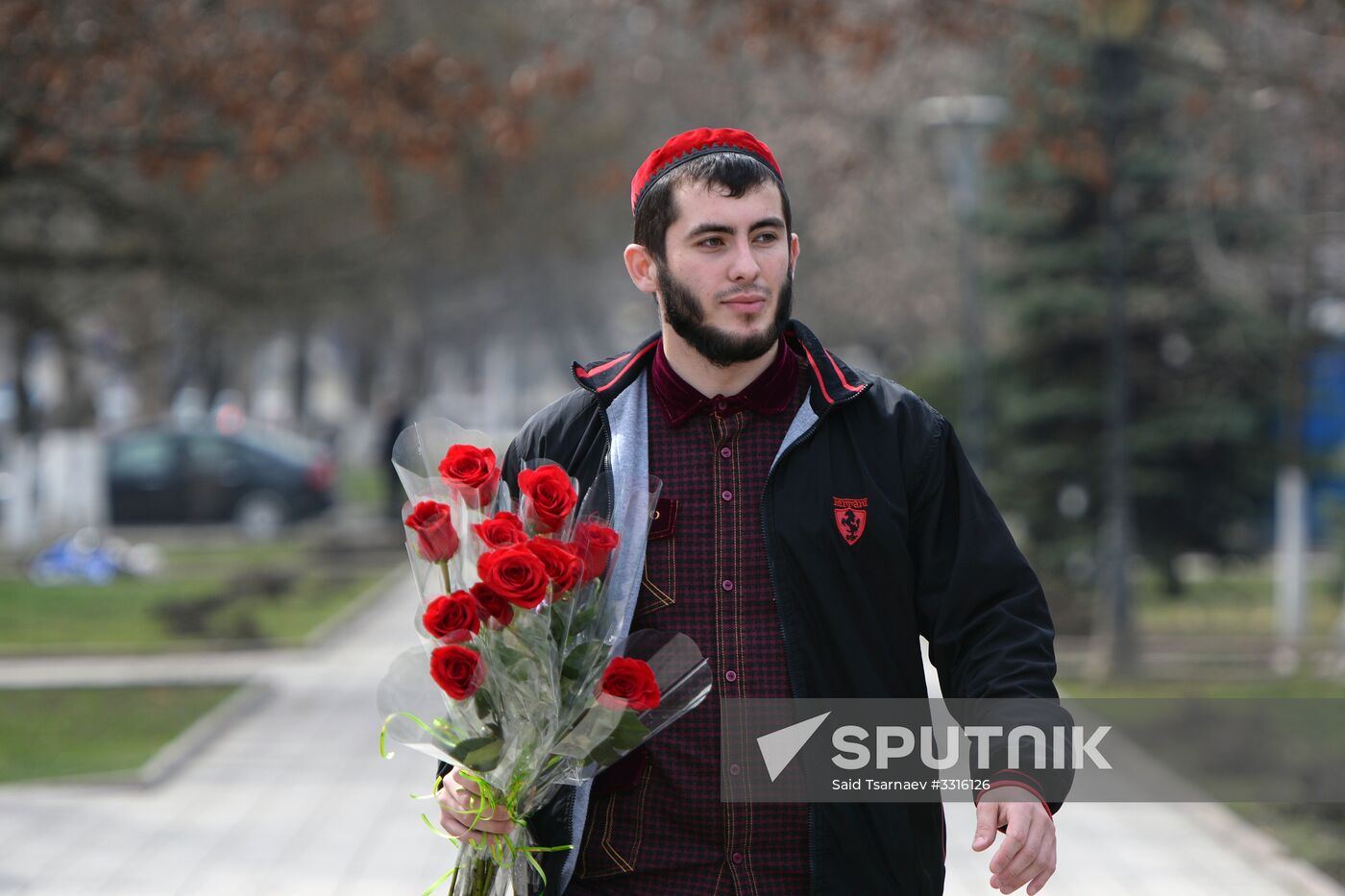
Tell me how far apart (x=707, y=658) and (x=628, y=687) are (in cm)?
21

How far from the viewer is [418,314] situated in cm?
4469

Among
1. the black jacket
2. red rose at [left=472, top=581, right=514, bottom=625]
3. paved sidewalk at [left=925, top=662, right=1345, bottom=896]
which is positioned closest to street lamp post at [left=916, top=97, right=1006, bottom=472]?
paved sidewalk at [left=925, top=662, right=1345, bottom=896]

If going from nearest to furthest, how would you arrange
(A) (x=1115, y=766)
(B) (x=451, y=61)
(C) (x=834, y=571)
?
(C) (x=834, y=571) < (A) (x=1115, y=766) < (B) (x=451, y=61)

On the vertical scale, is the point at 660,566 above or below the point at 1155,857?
above

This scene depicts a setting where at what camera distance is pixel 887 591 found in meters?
3.16

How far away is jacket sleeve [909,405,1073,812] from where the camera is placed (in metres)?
2.98

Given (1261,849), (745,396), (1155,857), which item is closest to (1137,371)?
(1261,849)

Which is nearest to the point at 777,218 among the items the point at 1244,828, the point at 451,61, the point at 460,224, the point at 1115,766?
the point at 1244,828

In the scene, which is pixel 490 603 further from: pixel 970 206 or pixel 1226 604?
pixel 1226 604

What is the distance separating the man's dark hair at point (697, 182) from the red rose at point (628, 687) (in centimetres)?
73

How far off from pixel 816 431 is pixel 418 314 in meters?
42.1

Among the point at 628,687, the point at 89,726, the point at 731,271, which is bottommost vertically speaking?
the point at 89,726

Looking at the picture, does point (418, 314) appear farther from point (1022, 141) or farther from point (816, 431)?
point (816, 431)

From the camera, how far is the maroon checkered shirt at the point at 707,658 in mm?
3078
